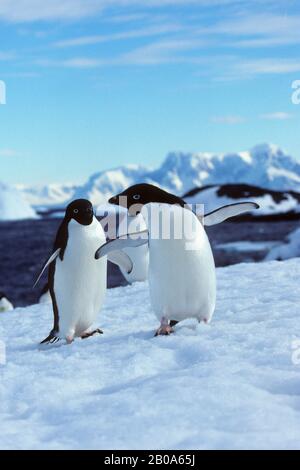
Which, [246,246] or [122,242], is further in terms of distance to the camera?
[246,246]

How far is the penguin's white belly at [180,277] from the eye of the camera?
4562 mm

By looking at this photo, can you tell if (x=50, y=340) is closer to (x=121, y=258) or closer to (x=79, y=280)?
(x=79, y=280)

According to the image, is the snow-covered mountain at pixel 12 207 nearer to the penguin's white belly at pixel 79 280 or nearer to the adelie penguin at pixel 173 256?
the penguin's white belly at pixel 79 280

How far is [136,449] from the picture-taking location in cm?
282

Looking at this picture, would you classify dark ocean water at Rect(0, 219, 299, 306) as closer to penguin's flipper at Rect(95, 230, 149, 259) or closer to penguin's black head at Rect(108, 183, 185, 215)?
penguin's flipper at Rect(95, 230, 149, 259)

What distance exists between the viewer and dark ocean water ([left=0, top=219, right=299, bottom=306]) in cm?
1946

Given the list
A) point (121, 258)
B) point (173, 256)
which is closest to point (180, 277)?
point (173, 256)

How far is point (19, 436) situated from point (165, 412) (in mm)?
670

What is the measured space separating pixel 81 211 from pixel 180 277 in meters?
0.85

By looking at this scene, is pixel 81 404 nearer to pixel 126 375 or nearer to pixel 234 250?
pixel 126 375

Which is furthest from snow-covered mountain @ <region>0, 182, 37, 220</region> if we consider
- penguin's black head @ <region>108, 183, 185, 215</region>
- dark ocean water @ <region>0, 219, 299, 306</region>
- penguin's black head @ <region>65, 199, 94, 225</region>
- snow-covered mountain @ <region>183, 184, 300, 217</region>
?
penguin's black head @ <region>108, 183, 185, 215</region>

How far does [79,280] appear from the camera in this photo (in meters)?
4.96

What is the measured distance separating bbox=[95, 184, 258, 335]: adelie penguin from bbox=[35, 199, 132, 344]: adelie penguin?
248 millimetres
